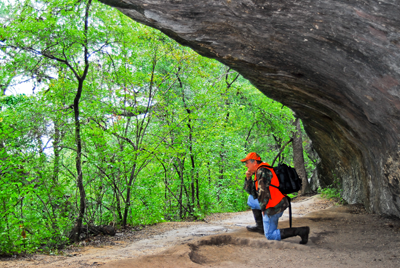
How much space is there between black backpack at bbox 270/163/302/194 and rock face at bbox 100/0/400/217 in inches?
64.3

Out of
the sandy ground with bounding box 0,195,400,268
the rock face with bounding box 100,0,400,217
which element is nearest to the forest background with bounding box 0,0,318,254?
the sandy ground with bounding box 0,195,400,268

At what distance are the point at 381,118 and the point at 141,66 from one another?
867 centimetres

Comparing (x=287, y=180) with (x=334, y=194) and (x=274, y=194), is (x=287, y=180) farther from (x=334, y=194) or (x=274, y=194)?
(x=334, y=194)

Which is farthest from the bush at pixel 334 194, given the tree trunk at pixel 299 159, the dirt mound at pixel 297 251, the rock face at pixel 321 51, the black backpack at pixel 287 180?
the black backpack at pixel 287 180

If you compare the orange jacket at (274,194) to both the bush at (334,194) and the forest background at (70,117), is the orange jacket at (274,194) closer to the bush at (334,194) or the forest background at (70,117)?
the forest background at (70,117)

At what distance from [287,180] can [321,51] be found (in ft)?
7.15

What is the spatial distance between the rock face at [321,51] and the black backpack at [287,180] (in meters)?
1.63

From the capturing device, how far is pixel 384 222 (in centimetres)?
620

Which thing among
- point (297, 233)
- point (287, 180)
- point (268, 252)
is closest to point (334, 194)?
point (297, 233)

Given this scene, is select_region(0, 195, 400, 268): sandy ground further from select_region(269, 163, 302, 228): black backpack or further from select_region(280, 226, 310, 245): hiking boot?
select_region(269, 163, 302, 228): black backpack

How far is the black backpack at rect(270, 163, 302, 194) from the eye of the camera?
478 cm

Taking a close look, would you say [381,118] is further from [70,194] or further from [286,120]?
[286,120]

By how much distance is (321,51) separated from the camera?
175 inches

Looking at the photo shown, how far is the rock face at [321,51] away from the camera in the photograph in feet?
12.6
